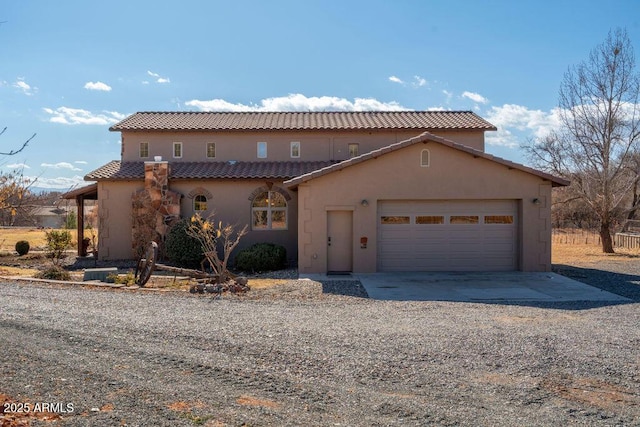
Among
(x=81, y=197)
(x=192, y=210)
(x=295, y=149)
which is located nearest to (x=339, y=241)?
(x=192, y=210)

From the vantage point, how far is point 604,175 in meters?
27.1

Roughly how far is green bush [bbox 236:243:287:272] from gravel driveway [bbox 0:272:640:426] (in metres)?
7.42

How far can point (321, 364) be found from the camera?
293 inches

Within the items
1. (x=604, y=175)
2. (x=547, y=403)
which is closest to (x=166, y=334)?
(x=547, y=403)

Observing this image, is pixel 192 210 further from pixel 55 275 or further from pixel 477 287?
pixel 477 287

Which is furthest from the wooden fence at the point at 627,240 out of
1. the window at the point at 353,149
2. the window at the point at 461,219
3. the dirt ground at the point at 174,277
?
the window at the point at 353,149

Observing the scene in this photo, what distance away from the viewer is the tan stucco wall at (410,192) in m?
17.8

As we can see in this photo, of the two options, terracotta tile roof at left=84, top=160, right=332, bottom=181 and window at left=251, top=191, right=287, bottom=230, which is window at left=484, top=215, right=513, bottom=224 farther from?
window at left=251, top=191, right=287, bottom=230

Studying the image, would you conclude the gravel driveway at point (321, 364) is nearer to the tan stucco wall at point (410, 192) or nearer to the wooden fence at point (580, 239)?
the tan stucco wall at point (410, 192)

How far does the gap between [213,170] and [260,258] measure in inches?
209

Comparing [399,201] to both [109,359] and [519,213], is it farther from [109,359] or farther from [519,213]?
[109,359]

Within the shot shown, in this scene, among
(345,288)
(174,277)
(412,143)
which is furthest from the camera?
(412,143)

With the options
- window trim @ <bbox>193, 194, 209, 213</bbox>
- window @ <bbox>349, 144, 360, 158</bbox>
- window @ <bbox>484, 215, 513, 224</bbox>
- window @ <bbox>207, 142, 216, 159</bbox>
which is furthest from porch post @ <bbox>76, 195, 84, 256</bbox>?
window @ <bbox>484, 215, 513, 224</bbox>

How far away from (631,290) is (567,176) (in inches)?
588
